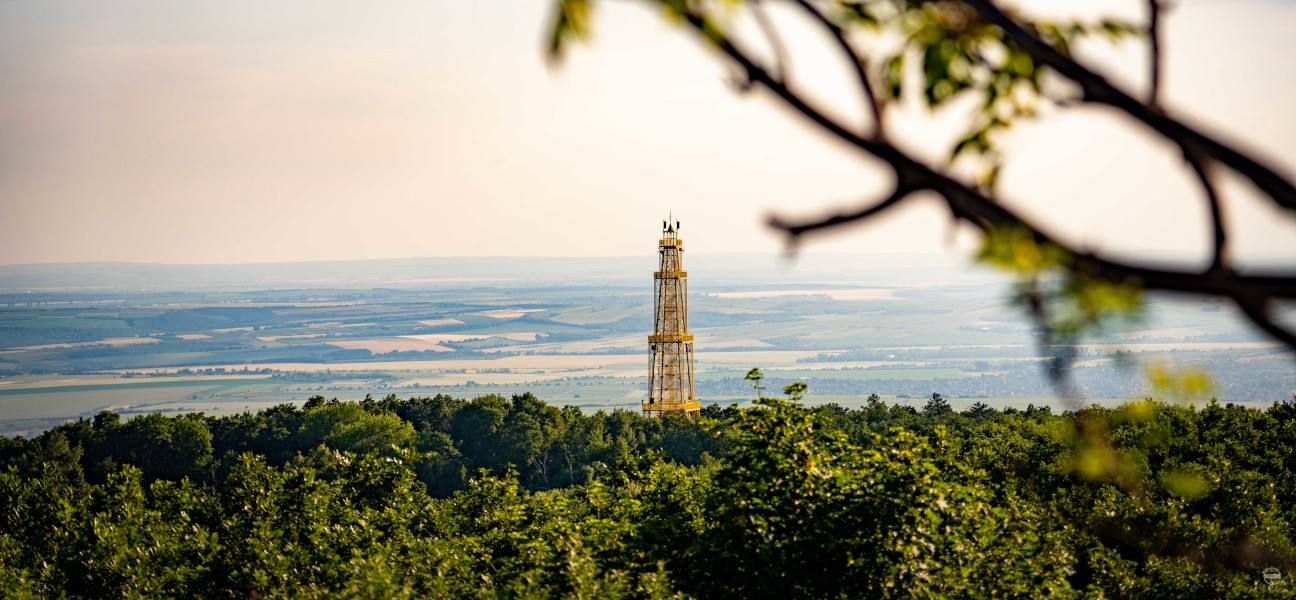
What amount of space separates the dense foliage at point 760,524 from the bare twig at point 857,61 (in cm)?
97

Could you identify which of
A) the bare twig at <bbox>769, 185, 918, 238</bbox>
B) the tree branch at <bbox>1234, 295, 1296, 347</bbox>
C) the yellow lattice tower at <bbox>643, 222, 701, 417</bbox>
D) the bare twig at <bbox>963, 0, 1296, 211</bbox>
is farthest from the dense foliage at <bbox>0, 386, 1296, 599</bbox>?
the yellow lattice tower at <bbox>643, 222, 701, 417</bbox>

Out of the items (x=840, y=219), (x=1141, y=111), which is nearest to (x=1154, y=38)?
(x=1141, y=111)

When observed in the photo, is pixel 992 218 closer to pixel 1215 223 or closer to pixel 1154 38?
pixel 1215 223

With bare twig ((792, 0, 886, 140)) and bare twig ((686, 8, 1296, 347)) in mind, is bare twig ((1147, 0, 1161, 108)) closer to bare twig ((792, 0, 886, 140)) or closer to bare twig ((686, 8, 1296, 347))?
bare twig ((686, 8, 1296, 347))

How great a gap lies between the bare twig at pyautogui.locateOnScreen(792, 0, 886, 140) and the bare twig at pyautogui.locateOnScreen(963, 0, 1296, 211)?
226mm

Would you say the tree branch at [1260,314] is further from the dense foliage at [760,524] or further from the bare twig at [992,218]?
the dense foliage at [760,524]

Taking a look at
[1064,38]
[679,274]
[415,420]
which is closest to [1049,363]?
[1064,38]

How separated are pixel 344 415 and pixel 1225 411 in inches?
1583

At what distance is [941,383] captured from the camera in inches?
6934

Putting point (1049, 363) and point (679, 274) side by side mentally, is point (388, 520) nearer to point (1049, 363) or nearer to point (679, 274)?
point (1049, 363)

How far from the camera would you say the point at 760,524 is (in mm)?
9578

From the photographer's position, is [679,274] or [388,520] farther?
[679,274]

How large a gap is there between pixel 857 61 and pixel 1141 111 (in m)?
0.51

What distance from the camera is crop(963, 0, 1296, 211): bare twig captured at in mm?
1565
